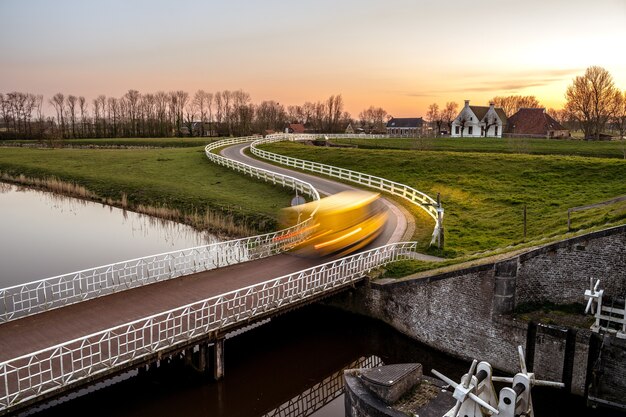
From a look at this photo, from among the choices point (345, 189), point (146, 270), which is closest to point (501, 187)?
point (345, 189)

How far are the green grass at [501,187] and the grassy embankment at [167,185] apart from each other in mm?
11153

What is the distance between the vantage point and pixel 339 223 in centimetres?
2148

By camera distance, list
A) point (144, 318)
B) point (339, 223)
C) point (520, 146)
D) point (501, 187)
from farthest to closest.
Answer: point (520, 146) < point (501, 187) < point (339, 223) < point (144, 318)

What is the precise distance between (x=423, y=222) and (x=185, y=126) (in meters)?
100

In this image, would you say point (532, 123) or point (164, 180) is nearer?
point (164, 180)

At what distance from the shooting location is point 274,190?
37406mm

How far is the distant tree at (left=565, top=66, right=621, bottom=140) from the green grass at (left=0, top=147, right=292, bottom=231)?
5337 cm

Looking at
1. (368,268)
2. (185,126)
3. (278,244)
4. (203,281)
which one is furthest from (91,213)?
(185,126)

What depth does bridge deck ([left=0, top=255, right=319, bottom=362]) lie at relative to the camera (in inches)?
494

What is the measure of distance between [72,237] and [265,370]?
714 inches

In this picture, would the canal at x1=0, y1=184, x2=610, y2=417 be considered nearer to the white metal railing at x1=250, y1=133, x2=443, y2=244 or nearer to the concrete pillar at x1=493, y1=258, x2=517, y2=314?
the concrete pillar at x1=493, y1=258, x2=517, y2=314

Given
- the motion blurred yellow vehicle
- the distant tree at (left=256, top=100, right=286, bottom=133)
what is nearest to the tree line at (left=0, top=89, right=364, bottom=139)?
the distant tree at (left=256, top=100, right=286, bottom=133)

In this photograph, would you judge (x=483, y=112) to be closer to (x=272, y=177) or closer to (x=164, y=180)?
(x=272, y=177)

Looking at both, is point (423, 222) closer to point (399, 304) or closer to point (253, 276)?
point (399, 304)
